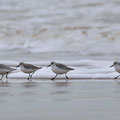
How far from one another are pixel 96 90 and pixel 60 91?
554mm

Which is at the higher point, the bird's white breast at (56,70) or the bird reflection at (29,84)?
the bird's white breast at (56,70)

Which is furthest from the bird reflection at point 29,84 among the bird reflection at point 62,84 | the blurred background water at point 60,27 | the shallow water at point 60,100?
the blurred background water at point 60,27

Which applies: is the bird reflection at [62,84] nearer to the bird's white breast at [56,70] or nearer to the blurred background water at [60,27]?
the bird's white breast at [56,70]

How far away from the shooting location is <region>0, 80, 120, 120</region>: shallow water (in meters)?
5.54

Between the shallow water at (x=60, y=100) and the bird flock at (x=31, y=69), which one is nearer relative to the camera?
the shallow water at (x=60, y=100)

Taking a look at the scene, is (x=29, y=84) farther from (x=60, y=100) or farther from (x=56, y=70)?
(x=60, y=100)

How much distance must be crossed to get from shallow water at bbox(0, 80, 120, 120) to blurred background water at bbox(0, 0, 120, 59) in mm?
6763

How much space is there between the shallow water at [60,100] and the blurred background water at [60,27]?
22.2ft

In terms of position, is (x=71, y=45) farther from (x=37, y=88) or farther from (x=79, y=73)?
(x=37, y=88)

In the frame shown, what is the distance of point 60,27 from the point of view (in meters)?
21.1

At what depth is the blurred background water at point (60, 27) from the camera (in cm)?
1780

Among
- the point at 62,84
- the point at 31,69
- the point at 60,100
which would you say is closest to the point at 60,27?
the point at 31,69

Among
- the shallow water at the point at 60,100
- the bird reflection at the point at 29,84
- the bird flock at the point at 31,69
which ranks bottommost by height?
the shallow water at the point at 60,100

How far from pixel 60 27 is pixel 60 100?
47.8 feet
